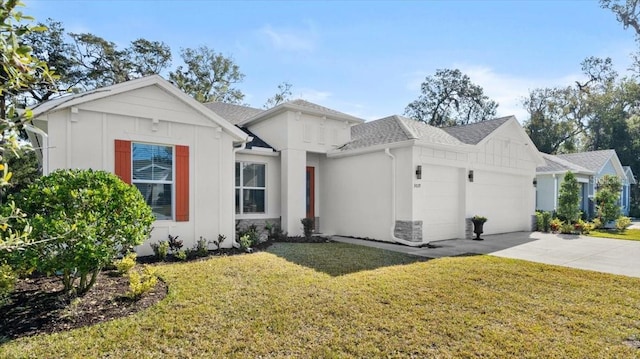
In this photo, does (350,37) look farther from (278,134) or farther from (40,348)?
(40,348)

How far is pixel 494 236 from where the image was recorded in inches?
495

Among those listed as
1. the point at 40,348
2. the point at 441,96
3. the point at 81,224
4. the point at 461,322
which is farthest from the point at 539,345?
the point at 441,96

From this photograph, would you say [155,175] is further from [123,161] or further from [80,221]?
[80,221]

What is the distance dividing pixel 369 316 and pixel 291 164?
7797 millimetres

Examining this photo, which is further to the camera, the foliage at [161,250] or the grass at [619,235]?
the grass at [619,235]

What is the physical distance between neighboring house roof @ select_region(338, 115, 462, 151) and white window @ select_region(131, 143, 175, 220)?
20.6 feet

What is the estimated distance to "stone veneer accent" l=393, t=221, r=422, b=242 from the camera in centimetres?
1027

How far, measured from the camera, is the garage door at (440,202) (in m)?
10.9

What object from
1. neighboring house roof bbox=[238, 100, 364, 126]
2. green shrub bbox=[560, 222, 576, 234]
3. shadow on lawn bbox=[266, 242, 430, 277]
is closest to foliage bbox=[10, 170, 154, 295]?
shadow on lawn bbox=[266, 242, 430, 277]

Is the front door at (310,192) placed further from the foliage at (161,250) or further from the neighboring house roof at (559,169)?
the neighboring house roof at (559,169)

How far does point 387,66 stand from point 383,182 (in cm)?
699

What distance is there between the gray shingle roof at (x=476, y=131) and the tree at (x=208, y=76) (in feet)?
63.9

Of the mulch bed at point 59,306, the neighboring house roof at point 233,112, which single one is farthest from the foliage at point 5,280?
the neighboring house roof at point 233,112

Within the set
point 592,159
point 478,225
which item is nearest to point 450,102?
point 592,159
